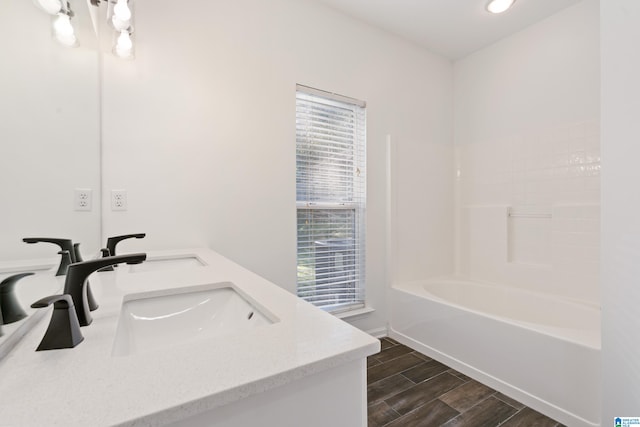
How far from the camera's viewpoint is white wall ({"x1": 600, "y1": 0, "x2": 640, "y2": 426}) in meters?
1.10

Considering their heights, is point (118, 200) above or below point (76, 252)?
above

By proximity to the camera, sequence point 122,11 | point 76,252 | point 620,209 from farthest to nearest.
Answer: point 122,11, point 620,209, point 76,252

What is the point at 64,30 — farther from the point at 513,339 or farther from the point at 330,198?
the point at 513,339

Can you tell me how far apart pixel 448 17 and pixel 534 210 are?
1743 millimetres

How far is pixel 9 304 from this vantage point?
0.58m

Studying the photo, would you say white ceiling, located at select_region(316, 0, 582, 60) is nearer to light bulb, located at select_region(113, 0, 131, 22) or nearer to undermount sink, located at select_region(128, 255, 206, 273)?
light bulb, located at select_region(113, 0, 131, 22)

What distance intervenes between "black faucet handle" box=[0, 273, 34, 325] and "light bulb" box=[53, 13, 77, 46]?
0.85m

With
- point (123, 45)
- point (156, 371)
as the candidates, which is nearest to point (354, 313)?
point (156, 371)

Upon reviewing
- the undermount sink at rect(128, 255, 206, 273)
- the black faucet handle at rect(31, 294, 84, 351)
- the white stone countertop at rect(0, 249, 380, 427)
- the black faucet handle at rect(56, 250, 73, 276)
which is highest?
the black faucet handle at rect(56, 250, 73, 276)

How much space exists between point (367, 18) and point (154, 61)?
168 cm

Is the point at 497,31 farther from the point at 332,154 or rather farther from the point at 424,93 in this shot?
the point at 332,154

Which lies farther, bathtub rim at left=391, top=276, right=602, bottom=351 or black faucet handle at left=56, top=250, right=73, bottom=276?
bathtub rim at left=391, top=276, right=602, bottom=351

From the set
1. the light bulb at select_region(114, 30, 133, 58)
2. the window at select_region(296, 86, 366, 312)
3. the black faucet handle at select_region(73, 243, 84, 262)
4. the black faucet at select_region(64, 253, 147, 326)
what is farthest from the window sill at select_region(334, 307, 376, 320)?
the light bulb at select_region(114, 30, 133, 58)

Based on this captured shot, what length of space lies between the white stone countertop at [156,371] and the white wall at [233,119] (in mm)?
1112
